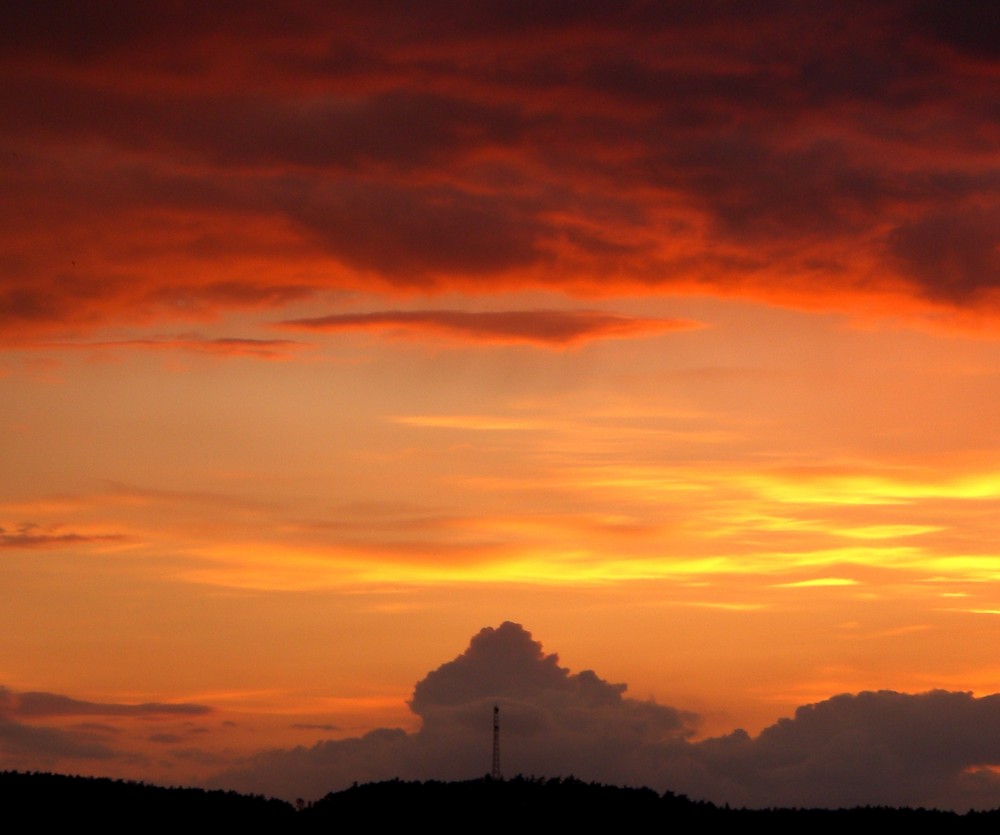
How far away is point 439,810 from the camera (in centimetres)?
6581

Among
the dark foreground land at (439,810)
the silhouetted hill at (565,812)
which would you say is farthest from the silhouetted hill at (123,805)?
the silhouetted hill at (565,812)

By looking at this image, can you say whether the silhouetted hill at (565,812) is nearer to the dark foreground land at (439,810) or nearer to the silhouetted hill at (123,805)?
the dark foreground land at (439,810)

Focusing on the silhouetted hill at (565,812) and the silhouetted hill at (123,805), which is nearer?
the silhouetted hill at (123,805)

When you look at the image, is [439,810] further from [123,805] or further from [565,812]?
[123,805]

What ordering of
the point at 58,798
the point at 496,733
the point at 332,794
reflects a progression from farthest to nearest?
the point at 496,733 < the point at 332,794 < the point at 58,798

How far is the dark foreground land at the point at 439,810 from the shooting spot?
64.1 metres

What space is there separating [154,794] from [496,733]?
97.2ft

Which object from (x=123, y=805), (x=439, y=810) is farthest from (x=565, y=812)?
(x=123, y=805)

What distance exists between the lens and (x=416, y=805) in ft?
219

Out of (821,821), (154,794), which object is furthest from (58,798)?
(821,821)

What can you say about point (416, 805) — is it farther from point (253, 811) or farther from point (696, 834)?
point (696, 834)

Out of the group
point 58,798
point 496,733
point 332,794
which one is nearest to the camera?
point 58,798

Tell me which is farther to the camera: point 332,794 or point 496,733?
point 496,733

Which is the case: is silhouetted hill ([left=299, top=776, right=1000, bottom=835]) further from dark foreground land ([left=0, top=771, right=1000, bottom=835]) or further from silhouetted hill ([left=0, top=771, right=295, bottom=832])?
silhouetted hill ([left=0, top=771, right=295, bottom=832])
